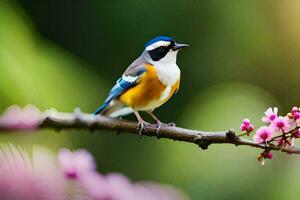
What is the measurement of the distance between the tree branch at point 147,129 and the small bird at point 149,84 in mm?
79

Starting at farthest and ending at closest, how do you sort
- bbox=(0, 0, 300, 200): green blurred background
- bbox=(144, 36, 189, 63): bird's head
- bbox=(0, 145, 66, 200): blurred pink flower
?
1. bbox=(0, 0, 300, 200): green blurred background
2. bbox=(144, 36, 189, 63): bird's head
3. bbox=(0, 145, 66, 200): blurred pink flower

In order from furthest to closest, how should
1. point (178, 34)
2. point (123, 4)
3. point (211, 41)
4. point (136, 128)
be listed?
point (211, 41) < point (178, 34) < point (123, 4) < point (136, 128)

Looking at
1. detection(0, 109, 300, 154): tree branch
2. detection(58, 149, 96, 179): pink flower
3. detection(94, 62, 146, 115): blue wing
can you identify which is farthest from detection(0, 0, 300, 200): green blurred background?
detection(58, 149, 96, 179): pink flower

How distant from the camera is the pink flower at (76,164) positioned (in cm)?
19

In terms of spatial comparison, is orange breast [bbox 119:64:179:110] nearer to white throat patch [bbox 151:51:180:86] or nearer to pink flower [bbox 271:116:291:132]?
white throat patch [bbox 151:51:180:86]

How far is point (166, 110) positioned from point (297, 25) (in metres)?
0.47

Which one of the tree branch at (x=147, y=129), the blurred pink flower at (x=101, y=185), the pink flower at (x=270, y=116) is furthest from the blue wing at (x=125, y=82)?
the blurred pink flower at (x=101, y=185)

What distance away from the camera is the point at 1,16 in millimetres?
211

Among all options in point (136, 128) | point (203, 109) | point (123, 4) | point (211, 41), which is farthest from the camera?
point (211, 41)

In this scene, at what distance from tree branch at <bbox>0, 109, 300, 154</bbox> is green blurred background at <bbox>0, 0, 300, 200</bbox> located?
290 mm

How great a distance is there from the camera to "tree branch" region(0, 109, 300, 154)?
33 cm

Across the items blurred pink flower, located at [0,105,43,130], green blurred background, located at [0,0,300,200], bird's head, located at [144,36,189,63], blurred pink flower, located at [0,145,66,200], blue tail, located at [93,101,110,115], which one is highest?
green blurred background, located at [0,0,300,200]

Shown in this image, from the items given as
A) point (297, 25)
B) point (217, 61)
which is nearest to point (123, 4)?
point (217, 61)

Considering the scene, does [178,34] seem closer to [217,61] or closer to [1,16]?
[217,61]
